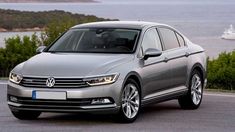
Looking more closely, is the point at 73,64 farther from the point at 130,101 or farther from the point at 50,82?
the point at 130,101

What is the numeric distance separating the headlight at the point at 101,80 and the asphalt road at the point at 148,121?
0.62 metres

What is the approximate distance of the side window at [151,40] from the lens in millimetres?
12820

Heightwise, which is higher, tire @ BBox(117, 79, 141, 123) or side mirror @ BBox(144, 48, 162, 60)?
side mirror @ BBox(144, 48, 162, 60)

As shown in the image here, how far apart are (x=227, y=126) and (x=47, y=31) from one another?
11318 millimetres

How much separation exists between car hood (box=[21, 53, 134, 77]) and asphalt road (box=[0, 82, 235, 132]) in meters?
0.75

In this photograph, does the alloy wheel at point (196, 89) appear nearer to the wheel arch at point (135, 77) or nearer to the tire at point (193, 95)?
the tire at point (193, 95)

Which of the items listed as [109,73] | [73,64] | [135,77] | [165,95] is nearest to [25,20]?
[165,95]

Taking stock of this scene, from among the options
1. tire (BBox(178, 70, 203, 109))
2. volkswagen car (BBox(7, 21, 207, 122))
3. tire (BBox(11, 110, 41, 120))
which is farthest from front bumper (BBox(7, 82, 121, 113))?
tire (BBox(178, 70, 203, 109))

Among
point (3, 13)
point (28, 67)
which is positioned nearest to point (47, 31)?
point (28, 67)

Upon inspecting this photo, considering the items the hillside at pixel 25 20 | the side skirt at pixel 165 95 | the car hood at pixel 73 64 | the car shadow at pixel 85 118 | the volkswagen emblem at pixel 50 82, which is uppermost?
the car hood at pixel 73 64

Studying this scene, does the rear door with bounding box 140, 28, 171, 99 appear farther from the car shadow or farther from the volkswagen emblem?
the volkswagen emblem

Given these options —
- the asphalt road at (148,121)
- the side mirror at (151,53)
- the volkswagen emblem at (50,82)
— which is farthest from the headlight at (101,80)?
the side mirror at (151,53)

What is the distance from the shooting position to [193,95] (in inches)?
552

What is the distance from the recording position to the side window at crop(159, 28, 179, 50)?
13469mm
